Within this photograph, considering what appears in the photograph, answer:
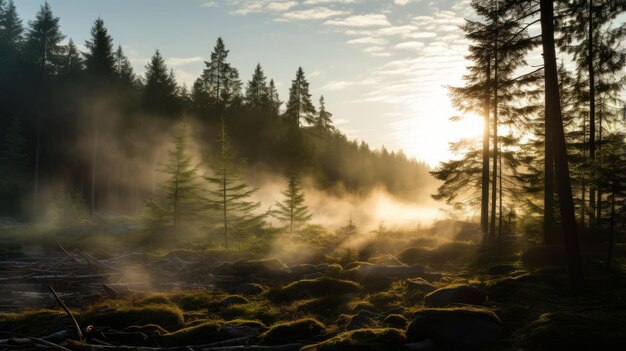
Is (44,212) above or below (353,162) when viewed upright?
below

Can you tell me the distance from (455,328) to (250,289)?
10.7 meters

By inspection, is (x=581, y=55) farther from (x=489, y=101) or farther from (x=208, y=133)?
(x=208, y=133)

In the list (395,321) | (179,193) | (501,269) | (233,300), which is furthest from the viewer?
(179,193)

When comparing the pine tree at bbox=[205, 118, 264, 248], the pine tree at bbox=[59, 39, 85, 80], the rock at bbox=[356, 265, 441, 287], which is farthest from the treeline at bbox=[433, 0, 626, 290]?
the pine tree at bbox=[59, 39, 85, 80]

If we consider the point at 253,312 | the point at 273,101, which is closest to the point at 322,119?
the point at 273,101

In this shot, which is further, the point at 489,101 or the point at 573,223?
the point at 489,101

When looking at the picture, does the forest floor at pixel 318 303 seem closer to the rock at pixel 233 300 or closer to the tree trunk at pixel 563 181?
the rock at pixel 233 300

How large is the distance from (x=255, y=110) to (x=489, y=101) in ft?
173

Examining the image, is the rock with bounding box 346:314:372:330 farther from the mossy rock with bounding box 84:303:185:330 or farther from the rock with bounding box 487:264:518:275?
the rock with bounding box 487:264:518:275

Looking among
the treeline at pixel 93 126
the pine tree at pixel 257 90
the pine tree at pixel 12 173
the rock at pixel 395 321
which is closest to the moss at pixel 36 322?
the rock at pixel 395 321

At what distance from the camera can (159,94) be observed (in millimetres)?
61375

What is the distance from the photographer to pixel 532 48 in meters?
23.3

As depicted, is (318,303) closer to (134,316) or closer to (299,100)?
(134,316)

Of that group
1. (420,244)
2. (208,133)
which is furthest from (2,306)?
(208,133)
